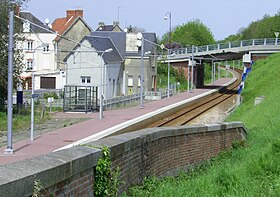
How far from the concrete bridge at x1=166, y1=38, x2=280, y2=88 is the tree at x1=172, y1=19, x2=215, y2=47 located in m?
48.5

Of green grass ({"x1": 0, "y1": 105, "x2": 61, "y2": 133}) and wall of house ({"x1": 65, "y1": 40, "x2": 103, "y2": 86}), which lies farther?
wall of house ({"x1": 65, "y1": 40, "x2": 103, "y2": 86})

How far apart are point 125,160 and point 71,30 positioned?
65777mm

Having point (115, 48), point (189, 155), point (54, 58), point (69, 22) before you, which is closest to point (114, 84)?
point (115, 48)

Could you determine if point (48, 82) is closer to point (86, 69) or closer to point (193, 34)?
point (86, 69)

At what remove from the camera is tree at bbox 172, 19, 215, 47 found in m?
129

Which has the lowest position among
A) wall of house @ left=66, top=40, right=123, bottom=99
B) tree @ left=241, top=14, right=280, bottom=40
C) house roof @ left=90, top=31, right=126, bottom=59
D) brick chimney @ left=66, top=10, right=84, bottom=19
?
wall of house @ left=66, top=40, right=123, bottom=99

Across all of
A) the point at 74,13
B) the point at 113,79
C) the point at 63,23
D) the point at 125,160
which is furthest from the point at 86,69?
the point at 125,160

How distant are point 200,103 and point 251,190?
150 feet

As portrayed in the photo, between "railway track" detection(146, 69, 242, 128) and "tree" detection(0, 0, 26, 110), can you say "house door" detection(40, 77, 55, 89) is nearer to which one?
"railway track" detection(146, 69, 242, 128)

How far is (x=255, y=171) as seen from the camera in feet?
32.9

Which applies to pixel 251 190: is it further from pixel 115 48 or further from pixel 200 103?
pixel 115 48

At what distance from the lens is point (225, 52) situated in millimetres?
66125

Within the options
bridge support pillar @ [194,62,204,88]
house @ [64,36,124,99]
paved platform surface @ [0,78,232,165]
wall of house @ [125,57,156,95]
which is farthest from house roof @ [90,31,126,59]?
paved platform surface @ [0,78,232,165]

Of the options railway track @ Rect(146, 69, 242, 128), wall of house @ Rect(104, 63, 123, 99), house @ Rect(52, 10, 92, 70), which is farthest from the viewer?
house @ Rect(52, 10, 92, 70)
